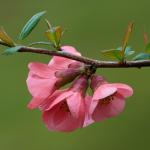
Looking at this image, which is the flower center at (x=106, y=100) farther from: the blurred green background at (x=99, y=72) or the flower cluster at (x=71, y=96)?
the blurred green background at (x=99, y=72)

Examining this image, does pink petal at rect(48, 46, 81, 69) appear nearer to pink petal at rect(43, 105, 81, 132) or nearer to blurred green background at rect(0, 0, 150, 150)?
pink petal at rect(43, 105, 81, 132)

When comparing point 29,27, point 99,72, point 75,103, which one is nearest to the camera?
point 75,103

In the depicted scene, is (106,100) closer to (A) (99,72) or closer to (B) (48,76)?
(B) (48,76)

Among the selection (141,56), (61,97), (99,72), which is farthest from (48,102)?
(99,72)

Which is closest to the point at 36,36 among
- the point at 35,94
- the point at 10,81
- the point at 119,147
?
the point at 10,81

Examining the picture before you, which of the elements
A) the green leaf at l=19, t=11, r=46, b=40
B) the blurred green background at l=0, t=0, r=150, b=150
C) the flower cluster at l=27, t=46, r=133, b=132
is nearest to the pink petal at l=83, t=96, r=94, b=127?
the flower cluster at l=27, t=46, r=133, b=132

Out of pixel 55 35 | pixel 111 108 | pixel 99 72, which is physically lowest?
pixel 99 72
